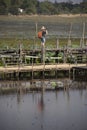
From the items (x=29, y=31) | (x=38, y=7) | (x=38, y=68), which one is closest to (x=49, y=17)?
(x=38, y=7)

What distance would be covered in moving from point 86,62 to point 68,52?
125 centimetres

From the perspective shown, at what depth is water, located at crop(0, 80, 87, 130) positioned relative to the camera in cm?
2502

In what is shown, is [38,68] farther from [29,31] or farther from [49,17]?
[49,17]

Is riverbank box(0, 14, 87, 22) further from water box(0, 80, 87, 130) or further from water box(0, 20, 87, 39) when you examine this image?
water box(0, 80, 87, 130)

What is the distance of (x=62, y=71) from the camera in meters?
36.5

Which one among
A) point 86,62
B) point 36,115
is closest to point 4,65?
point 86,62

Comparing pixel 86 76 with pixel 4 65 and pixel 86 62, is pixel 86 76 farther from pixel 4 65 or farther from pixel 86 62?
pixel 4 65

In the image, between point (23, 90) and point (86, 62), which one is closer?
point (23, 90)

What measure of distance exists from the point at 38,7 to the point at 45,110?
12710 cm

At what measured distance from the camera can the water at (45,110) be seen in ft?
82.1

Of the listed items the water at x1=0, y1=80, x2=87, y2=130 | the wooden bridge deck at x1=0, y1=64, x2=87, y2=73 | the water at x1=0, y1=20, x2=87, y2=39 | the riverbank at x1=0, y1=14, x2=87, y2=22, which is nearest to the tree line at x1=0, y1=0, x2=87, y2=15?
the riverbank at x1=0, y1=14, x2=87, y2=22

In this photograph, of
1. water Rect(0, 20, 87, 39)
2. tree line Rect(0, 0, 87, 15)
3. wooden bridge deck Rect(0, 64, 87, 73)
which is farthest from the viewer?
tree line Rect(0, 0, 87, 15)

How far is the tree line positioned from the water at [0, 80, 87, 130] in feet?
345

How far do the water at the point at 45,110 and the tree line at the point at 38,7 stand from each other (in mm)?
105283
